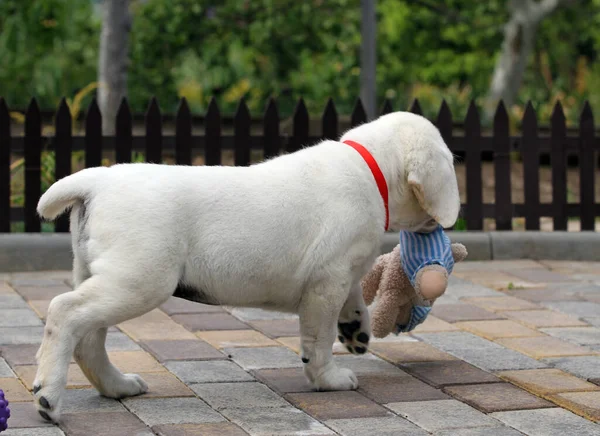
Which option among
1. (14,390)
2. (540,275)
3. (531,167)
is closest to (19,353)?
(14,390)

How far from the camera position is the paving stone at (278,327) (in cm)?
560

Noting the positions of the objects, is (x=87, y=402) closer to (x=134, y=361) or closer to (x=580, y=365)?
(x=134, y=361)

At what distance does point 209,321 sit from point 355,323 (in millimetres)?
1345

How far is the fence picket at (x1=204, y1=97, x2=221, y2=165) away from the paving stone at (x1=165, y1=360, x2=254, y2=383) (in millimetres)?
3553

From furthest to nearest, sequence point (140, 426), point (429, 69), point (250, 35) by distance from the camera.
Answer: point (429, 69) < point (250, 35) < point (140, 426)

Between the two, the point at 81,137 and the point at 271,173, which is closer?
the point at 271,173

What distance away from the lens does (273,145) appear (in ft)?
27.5

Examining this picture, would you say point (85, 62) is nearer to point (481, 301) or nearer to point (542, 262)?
point (542, 262)

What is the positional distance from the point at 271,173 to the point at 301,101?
402cm

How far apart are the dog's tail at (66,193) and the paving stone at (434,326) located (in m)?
2.23

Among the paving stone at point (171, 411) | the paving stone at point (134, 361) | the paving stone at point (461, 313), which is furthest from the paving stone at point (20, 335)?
the paving stone at point (461, 313)

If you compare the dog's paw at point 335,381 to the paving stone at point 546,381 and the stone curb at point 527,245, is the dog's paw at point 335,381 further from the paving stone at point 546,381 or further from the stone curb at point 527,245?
the stone curb at point 527,245

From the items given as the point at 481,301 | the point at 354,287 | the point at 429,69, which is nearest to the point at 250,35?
the point at 429,69

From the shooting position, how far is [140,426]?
3.90 m
